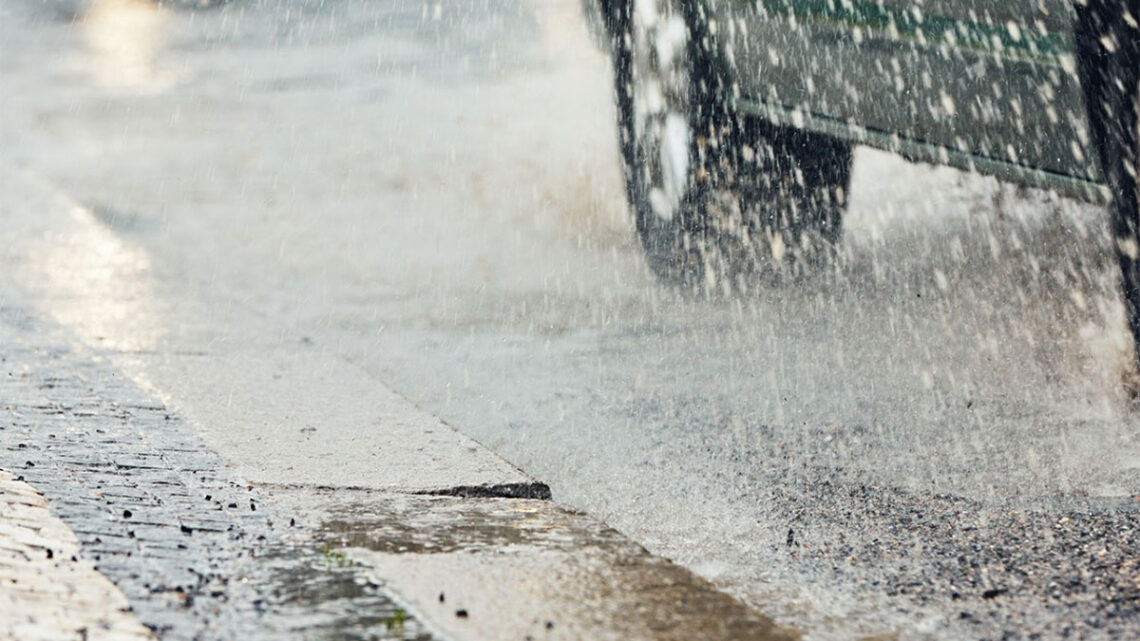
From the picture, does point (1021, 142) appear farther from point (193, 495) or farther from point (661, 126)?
point (193, 495)

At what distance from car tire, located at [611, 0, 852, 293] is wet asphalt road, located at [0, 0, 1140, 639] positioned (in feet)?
0.65

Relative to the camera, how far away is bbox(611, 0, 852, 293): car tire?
6145mm

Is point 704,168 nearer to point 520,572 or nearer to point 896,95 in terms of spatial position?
point 896,95

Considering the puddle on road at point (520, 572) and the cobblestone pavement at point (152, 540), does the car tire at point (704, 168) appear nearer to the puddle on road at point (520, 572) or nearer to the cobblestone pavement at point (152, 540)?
the cobblestone pavement at point (152, 540)

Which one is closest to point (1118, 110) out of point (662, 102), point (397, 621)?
point (662, 102)

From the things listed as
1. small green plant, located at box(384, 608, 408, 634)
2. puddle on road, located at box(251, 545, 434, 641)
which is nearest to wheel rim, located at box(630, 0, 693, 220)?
puddle on road, located at box(251, 545, 434, 641)

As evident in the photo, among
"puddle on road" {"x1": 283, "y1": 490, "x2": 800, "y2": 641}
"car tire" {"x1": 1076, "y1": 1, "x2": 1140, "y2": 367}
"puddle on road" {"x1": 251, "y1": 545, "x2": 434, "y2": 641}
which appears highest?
"car tire" {"x1": 1076, "y1": 1, "x2": 1140, "y2": 367}

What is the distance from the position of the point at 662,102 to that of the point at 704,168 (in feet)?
1.04

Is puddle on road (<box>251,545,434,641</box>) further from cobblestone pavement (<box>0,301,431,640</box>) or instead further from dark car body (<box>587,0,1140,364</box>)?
dark car body (<box>587,0,1140,364</box>)

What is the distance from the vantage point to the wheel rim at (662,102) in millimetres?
6242

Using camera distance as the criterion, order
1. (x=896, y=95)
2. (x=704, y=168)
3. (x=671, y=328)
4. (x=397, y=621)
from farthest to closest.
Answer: (x=704, y=168) < (x=671, y=328) < (x=896, y=95) < (x=397, y=621)

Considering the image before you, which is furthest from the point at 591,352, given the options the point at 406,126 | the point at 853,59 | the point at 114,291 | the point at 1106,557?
the point at 406,126

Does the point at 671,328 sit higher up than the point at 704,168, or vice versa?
the point at 704,168

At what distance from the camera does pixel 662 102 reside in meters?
6.36
